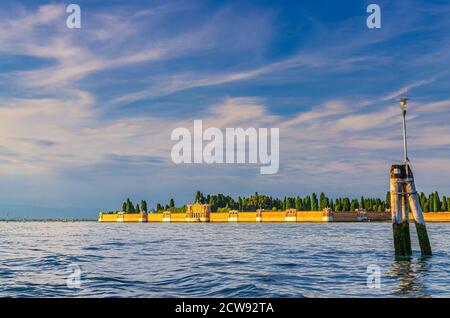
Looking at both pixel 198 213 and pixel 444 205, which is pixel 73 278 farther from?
pixel 198 213

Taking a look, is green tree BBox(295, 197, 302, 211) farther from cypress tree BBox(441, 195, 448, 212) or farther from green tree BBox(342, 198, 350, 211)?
cypress tree BBox(441, 195, 448, 212)

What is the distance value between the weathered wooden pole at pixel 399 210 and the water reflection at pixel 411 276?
0.72 metres

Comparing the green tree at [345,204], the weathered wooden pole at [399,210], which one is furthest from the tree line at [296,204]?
the weathered wooden pole at [399,210]

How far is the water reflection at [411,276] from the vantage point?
36.3 ft

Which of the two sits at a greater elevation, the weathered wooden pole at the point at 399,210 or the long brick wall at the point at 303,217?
the weathered wooden pole at the point at 399,210

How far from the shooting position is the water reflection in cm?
1108


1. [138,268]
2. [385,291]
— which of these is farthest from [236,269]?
[385,291]

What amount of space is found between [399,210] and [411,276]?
14.0 ft

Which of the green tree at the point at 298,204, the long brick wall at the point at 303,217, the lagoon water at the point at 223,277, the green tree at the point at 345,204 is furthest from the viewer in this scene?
the green tree at the point at 298,204

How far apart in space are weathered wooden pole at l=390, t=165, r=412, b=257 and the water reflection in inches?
28.4

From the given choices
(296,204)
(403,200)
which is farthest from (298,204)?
(403,200)

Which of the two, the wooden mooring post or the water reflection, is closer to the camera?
the water reflection

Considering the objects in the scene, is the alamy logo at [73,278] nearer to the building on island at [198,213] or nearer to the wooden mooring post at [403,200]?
the wooden mooring post at [403,200]

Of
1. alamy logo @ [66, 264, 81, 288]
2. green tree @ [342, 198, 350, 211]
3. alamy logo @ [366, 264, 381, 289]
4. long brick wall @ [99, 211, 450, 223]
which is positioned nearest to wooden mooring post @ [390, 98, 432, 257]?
alamy logo @ [366, 264, 381, 289]
